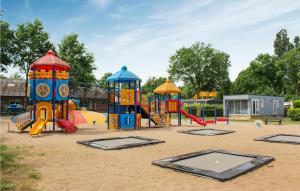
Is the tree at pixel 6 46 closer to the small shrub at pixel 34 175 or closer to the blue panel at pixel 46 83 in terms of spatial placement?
the blue panel at pixel 46 83

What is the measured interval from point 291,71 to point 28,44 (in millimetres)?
52141

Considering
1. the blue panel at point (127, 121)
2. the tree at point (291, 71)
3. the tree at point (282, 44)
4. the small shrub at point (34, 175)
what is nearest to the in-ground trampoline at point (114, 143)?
the small shrub at point (34, 175)

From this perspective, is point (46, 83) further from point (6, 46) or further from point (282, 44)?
point (282, 44)

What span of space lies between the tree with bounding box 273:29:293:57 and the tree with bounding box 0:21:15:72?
67.0 meters

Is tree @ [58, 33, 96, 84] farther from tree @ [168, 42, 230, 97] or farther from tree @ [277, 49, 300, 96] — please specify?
tree @ [277, 49, 300, 96]

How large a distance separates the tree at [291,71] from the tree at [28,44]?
4806 centimetres

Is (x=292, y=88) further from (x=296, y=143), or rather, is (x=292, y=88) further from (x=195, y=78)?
(x=296, y=143)

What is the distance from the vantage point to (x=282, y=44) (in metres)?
79.1

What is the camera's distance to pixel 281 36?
7969 centimetres

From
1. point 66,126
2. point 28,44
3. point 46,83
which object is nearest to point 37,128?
point 66,126

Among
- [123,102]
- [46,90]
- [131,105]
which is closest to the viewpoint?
[46,90]

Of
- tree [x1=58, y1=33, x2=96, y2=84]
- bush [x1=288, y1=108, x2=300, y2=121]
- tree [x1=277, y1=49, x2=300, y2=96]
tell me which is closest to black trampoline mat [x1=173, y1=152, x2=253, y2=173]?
bush [x1=288, y1=108, x2=300, y2=121]

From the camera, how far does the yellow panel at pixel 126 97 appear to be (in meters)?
21.4

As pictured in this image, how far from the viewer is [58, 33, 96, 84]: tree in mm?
47156
